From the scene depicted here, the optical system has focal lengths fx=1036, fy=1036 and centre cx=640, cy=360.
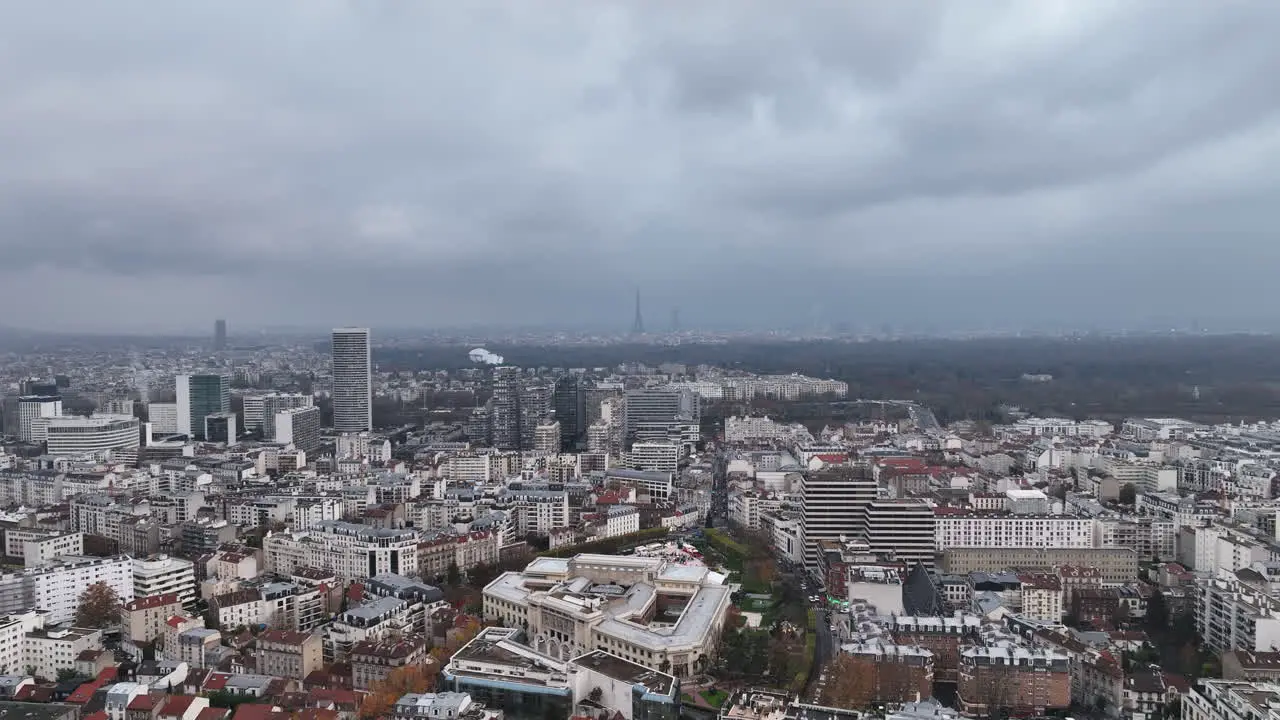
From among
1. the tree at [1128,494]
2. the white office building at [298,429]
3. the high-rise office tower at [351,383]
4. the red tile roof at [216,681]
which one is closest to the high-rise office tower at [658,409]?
the high-rise office tower at [351,383]

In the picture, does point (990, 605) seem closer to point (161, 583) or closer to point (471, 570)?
point (471, 570)

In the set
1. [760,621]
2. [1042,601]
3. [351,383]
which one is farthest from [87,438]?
[1042,601]

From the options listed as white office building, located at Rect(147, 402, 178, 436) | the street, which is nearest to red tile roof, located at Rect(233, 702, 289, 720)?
the street

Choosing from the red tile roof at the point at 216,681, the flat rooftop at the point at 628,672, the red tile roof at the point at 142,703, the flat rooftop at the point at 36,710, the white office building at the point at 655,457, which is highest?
the white office building at the point at 655,457

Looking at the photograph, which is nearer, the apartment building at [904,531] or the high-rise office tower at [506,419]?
the apartment building at [904,531]

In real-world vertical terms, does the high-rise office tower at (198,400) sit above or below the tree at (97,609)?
above

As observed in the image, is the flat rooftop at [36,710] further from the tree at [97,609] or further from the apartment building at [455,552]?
the apartment building at [455,552]

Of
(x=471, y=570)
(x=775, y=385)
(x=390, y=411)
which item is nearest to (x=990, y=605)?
(x=471, y=570)
